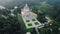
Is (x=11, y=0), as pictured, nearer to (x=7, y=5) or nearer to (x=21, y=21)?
(x=7, y=5)

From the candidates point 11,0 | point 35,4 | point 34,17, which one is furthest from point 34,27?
point 11,0

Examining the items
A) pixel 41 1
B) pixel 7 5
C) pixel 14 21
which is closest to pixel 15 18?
pixel 14 21

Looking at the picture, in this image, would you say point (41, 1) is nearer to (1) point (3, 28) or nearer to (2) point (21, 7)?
(2) point (21, 7)

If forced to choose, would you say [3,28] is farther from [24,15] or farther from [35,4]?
[35,4]

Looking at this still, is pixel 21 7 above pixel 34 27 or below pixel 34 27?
above

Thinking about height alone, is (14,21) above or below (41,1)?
below

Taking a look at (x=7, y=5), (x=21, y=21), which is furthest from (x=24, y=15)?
(x=7, y=5)

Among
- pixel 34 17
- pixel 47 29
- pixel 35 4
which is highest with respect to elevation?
pixel 35 4
